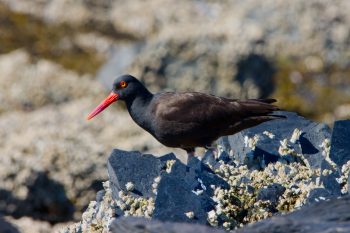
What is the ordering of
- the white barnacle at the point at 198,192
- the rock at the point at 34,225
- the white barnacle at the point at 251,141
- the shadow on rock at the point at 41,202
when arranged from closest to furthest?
1. the white barnacle at the point at 198,192
2. the white barnacle at the point at 251,141
3. the rock at the point at 34,225
4. the shadow on rock at the point at 41,202

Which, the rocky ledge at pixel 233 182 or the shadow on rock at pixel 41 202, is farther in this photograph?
the shadow on rock at pixel 41 202

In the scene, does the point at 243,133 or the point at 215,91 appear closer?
the point at 243,133

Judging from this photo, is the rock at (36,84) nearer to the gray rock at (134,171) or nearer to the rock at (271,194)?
the gray rock at (134,171)

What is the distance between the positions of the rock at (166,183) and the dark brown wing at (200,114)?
4.05 meters

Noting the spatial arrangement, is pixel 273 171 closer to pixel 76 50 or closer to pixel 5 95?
pixel 5 95

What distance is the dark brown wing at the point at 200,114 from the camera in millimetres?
13000

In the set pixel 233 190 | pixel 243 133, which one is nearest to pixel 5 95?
pixel 243 133

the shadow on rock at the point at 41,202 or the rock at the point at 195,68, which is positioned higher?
the rock at the point at 195,68

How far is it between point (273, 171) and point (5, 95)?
1535 centimetres

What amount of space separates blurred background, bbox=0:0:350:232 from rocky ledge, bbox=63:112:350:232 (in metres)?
4.16

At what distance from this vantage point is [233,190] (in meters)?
8.29

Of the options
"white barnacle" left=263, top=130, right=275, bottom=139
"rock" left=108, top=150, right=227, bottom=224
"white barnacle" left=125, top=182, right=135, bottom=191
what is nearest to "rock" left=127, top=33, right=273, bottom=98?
"white barnacle" left=263, top=130, right=275, bottom=139

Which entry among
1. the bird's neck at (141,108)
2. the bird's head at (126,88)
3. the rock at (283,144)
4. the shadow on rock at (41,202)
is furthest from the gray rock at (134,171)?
the shadow on rock at (41,202)

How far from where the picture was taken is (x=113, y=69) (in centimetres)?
2388
